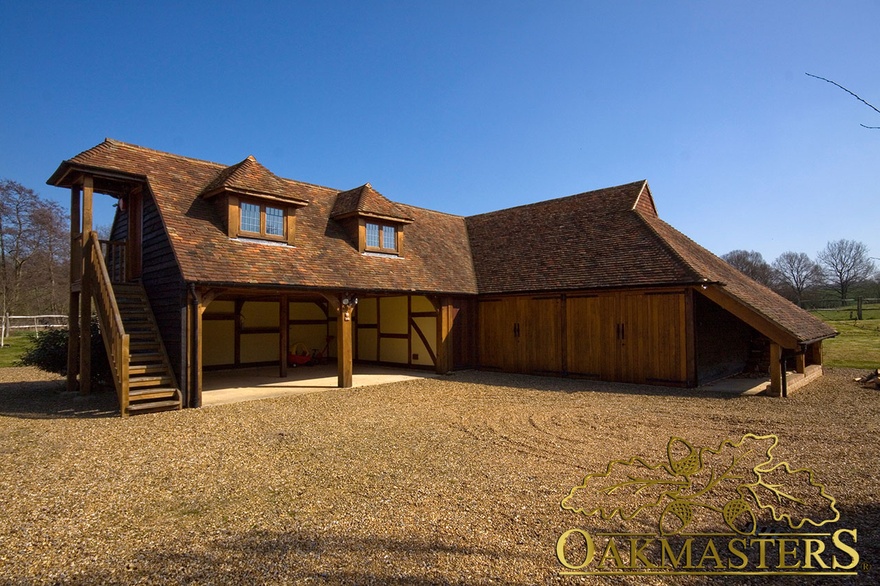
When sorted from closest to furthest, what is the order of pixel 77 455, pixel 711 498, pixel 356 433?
pixel 711 498, pixel 77 455, pixel 356 433

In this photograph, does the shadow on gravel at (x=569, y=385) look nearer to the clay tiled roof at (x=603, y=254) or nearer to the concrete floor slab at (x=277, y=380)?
the concrete floor slab at (x=277, y=380)

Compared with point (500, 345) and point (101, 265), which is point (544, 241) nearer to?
point (500, 345)

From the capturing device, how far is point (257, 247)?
12414mm

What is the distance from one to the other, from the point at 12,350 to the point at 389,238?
20.0 meters

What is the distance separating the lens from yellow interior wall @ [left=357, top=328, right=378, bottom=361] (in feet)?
62.0

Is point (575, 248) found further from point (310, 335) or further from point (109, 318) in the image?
point (109, 318)

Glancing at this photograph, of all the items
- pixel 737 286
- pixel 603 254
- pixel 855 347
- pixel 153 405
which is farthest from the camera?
pixel 855 347

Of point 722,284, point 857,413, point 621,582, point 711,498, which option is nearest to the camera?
point 621,582

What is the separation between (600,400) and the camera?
428 inches

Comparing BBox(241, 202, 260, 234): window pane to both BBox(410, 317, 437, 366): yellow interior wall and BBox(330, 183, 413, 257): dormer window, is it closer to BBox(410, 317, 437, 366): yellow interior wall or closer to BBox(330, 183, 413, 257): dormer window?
BBox(330, 183, 413, 257): dormer window

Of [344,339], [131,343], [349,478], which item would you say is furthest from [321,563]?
[344,339]

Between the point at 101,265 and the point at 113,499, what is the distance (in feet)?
24.8

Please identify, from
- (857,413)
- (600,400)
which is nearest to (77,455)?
(600,400)

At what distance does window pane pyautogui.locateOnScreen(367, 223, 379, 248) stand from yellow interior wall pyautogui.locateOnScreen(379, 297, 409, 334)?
272 cm
